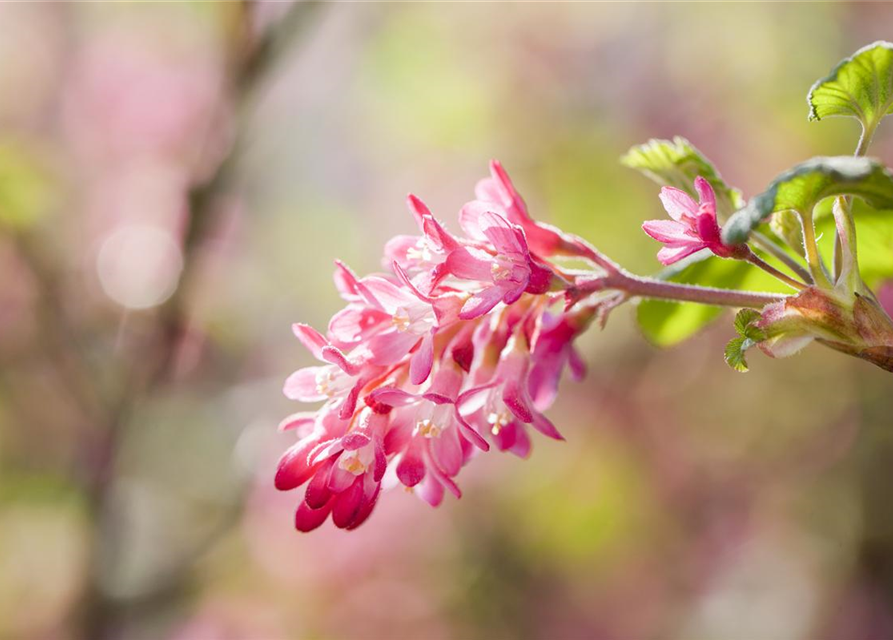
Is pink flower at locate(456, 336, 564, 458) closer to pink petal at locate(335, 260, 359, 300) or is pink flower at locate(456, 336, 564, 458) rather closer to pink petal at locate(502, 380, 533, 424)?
pink petal at locate(502, 380, 533, 424)

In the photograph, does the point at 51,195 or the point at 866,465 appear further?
the point at 866,465

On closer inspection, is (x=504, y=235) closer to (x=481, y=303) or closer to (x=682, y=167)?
(x=481, y=303)

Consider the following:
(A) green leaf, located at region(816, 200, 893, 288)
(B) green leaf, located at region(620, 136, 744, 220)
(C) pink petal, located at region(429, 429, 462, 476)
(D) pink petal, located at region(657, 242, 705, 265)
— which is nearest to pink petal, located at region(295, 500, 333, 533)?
(C) pink petal, located at region(429, 429, 462, 476)

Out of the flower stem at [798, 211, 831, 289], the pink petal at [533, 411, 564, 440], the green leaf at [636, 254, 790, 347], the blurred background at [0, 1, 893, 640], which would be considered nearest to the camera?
the flower stem at [798, 211, 831, 289]

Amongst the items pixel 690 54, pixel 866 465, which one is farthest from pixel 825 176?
pixel 690 54

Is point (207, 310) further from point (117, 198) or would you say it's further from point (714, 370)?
point (714, 370)

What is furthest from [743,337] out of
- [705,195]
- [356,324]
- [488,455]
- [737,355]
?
[488,455]

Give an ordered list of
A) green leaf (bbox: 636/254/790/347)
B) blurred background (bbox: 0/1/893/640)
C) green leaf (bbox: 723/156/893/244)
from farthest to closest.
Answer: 1. blurred background (bbox: 0/1/893/640)
2. green leaf (bbox: 636/254/790/347)
3. green leaf (bbox: 723/156/893/244)
